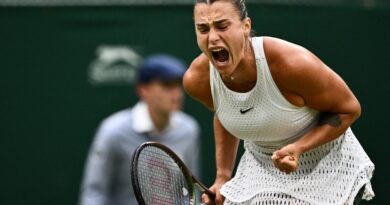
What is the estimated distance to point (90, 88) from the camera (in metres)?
7.29

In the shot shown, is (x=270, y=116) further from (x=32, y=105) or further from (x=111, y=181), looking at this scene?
(x=32, y=105)

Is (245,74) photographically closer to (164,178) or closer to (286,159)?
(286,159)

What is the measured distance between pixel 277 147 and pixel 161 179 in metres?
0.49

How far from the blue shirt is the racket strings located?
1.82 metres

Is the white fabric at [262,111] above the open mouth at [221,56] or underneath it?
underneath

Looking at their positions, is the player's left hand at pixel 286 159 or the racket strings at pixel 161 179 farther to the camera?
the racket strings at pixel 161 179

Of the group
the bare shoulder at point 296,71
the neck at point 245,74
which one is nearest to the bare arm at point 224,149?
the neck at point 245,74

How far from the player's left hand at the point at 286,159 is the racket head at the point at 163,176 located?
0.58m

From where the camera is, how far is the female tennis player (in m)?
4.20

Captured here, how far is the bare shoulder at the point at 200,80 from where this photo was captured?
453 centimetres

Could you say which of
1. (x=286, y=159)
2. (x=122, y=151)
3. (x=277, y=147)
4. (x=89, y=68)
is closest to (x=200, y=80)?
(x=277, y=147)

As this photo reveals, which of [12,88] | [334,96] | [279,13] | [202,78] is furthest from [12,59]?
[334,96]

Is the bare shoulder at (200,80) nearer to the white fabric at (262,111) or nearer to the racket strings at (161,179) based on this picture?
the white fabric at (262,111)

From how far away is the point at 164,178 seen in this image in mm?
4645
